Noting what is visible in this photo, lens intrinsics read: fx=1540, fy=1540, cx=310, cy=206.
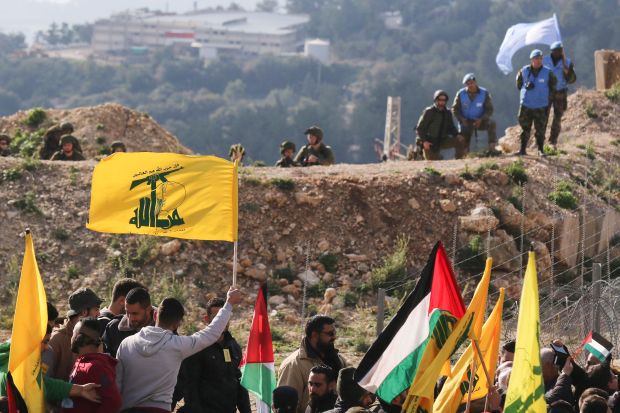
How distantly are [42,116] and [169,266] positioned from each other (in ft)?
29.0

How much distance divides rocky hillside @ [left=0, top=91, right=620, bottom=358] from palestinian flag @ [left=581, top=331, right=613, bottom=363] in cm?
608

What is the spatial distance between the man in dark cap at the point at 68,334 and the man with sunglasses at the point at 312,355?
1357 mm

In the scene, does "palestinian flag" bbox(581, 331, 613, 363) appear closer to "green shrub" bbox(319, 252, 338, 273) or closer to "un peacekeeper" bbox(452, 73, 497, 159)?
"green shrub" bbox(319, 252, 338, 273)

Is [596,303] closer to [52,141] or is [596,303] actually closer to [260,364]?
[260,364]

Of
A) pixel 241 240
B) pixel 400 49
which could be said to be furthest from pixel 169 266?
pixel 400 49

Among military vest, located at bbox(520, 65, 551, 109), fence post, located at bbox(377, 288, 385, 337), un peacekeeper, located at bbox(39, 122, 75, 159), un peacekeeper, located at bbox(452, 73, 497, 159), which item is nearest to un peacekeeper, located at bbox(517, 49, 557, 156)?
military vest, located at bbox(520, 65, 551, 109)

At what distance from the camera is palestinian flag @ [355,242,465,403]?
9430 mm

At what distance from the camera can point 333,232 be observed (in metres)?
19.3

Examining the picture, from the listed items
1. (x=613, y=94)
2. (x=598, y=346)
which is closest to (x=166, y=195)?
(x=598, y=346)

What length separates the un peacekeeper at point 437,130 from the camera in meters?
21.0

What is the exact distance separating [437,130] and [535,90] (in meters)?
1.49

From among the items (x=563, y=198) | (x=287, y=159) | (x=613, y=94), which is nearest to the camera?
(x=563, y=198)

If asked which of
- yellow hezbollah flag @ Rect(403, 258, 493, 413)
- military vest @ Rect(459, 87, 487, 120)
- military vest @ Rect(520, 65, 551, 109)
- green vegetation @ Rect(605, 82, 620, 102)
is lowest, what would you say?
yellow hezbollah flag @ Rect(403, 258, 493, 413)

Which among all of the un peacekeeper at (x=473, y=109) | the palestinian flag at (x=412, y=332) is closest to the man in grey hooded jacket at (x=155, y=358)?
the palestinian flag at (x=412, y=332)
